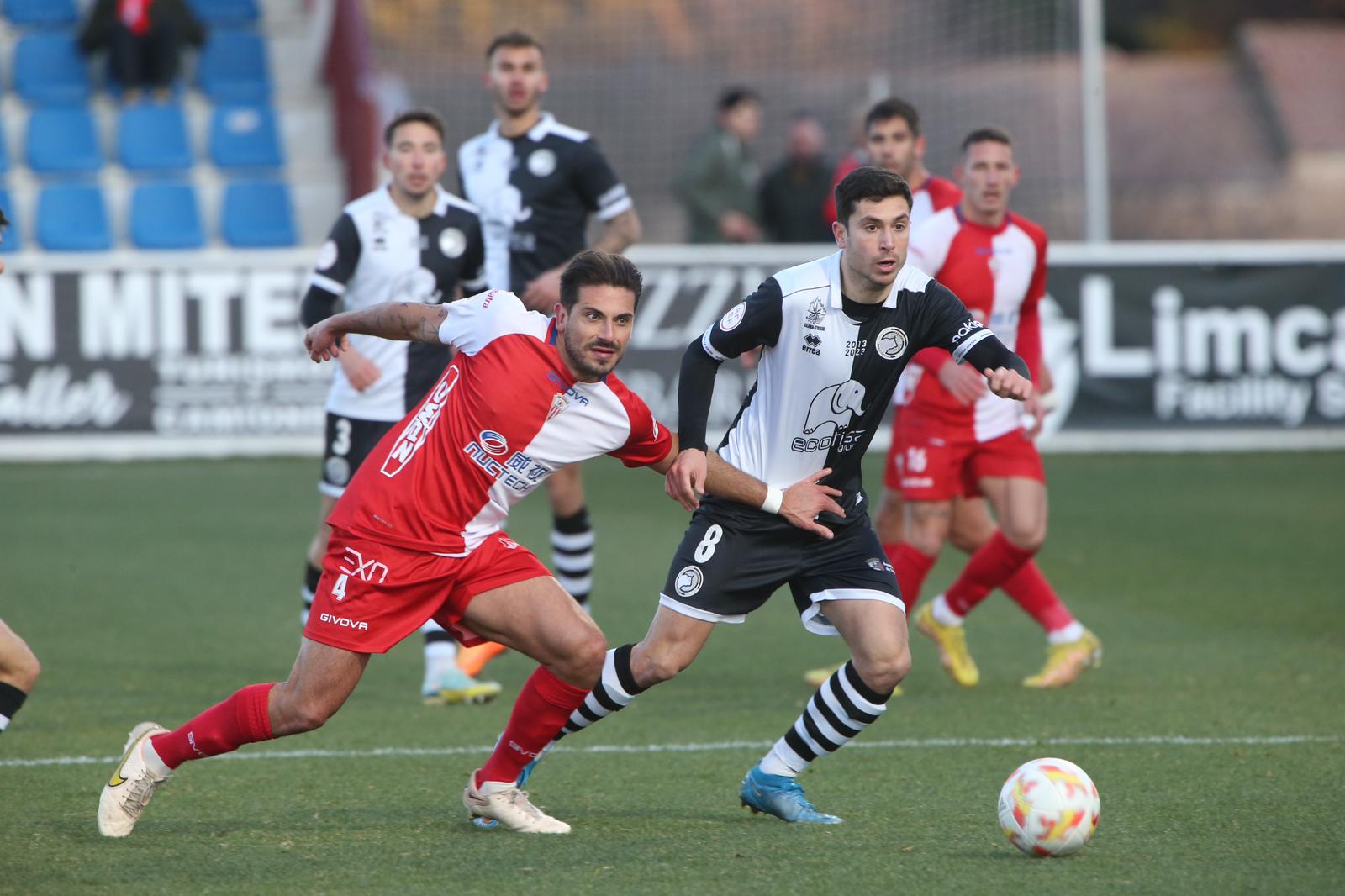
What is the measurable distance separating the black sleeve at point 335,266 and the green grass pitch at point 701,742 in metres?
1.66

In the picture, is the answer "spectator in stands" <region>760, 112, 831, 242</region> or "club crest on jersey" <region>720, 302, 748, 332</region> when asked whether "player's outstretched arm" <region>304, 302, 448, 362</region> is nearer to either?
"club crest on jersey" <region>720, 302, 748, 332</region>

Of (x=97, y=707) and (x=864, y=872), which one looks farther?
(x=97, y=707)

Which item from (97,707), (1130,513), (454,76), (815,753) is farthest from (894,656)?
(454,76)

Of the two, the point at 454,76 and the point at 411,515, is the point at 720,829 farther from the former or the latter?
the point at 454,76

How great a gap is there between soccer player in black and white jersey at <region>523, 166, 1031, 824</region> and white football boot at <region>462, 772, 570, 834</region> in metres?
0.13

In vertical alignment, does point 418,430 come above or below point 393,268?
below

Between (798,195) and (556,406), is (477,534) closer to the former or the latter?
(556,406)

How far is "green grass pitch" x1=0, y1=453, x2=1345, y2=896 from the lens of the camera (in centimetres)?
475

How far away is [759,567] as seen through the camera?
17.7 ft

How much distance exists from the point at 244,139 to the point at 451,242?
10839 mm

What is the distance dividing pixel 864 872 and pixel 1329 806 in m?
1.62

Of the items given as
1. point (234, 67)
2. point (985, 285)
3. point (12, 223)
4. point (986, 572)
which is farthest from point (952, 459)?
point (234, 67)

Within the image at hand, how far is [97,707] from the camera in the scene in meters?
6.95

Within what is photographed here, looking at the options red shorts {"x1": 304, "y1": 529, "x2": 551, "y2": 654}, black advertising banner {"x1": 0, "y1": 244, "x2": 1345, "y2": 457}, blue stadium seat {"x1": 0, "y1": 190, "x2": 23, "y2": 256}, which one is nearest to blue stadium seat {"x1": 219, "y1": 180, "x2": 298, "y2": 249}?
blue stadium seat {"x1": 0, "y1": 190, "x2": 23, "y2": 256}
